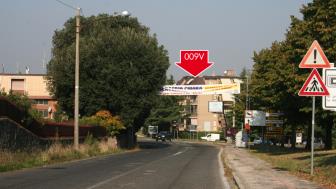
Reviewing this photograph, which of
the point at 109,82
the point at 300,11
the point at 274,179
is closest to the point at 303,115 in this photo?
the point at 300,11

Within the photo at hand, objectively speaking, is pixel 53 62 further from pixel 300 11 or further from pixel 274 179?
pixel 274 179

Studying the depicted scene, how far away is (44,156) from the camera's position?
27.2 m

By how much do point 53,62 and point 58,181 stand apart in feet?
119

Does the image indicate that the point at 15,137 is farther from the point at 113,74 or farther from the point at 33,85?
the point at 33,85

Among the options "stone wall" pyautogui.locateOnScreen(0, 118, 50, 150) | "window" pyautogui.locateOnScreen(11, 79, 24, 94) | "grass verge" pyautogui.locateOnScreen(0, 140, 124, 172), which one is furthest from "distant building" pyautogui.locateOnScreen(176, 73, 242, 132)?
"stone wall" pyautogui.locateOnScreen(0, 118, 50, 150)

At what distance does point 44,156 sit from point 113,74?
2210cm

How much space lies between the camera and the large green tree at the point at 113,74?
4912cm

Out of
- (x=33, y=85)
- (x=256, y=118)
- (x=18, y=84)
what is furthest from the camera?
(x=33, y=85)

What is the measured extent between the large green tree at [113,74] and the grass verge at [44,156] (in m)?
10.5

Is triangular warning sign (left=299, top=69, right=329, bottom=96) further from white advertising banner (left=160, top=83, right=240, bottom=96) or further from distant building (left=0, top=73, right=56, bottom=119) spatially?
distant building (left=0, top=73, right=56, bottom=119)

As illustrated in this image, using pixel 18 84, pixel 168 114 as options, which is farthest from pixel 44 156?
pixel 168 114

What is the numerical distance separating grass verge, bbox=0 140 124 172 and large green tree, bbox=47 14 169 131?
10.5 m

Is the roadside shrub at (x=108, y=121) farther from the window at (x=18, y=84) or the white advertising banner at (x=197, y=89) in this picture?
the window at (x=18, y=84)

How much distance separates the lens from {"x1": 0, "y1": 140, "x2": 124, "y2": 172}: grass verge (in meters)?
23.2
